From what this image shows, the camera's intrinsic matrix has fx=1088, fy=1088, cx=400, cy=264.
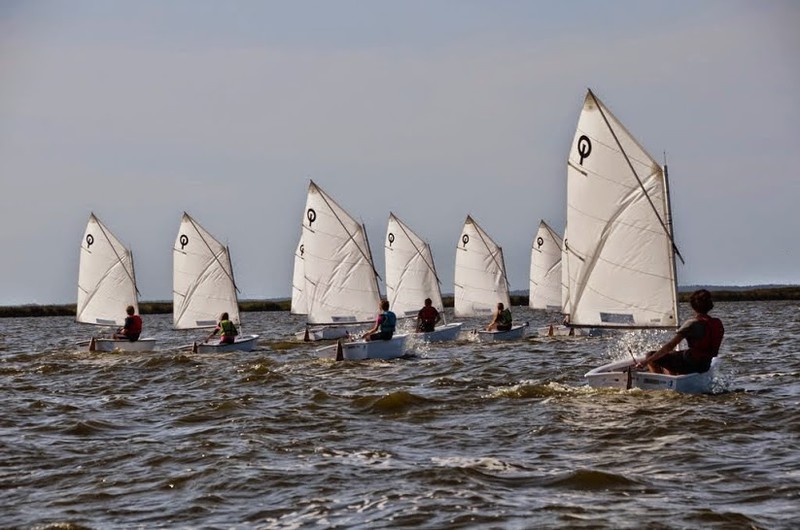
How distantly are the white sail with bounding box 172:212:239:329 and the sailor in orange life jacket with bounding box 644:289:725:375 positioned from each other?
2842cm

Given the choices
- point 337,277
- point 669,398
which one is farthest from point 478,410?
point 337,277

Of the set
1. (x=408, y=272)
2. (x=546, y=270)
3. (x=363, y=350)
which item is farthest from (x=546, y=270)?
(x=363, y=350)

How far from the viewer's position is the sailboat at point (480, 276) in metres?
60.7

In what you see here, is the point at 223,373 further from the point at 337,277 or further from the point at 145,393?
the point at 337,277

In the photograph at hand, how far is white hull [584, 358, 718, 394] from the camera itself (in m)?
21.1

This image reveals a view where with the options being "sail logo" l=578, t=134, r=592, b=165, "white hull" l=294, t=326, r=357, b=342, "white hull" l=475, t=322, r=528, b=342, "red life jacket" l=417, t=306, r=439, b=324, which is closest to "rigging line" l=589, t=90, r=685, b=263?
"sail logo" l=578, t=134, r=592, b=165

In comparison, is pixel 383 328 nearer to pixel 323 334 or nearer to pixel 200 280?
pixel 200 280

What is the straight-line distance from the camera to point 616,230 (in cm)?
2586

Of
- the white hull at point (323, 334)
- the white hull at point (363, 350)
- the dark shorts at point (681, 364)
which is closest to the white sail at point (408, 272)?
the white hull at point (323, 334)

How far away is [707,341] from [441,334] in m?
25.6

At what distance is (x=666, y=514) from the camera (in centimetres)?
1208

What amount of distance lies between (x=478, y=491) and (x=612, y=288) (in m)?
13.2

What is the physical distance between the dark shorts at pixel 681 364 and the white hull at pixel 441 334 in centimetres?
2307

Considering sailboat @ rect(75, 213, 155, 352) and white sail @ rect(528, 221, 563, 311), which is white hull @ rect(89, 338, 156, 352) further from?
white sail @ rect(528, 221, 563, 311)
